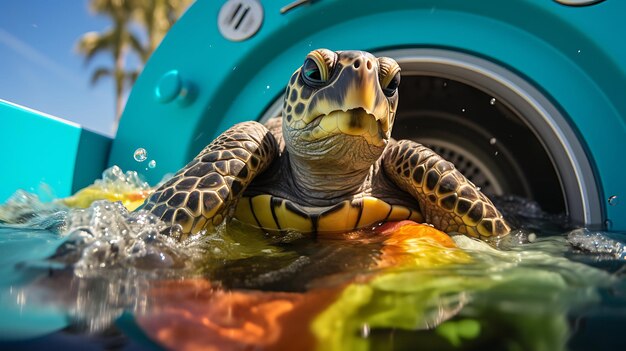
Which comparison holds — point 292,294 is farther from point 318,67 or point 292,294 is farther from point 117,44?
point 117,44

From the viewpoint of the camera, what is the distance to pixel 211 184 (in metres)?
1.48

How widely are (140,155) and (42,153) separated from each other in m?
0.52

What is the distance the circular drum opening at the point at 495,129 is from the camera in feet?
6.52

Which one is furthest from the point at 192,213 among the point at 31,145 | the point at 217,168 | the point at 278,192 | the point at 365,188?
the point at 31,145

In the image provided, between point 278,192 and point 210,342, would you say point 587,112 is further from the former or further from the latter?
point 210,342

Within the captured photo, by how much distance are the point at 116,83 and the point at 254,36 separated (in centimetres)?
1874

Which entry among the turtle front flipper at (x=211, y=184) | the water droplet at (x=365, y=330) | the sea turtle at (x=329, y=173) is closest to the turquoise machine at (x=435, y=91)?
the sea turtle at (x=329, y=173)

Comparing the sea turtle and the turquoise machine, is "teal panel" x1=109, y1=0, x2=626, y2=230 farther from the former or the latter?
the sea turtle

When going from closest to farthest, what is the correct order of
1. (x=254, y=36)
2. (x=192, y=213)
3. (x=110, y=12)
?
(x=192, y=213) → (x=254, y=36) → (x=110, y=12)

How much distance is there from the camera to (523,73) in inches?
81.7

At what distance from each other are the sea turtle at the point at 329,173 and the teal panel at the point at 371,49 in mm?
621

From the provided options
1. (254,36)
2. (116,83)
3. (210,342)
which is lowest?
(210,342)

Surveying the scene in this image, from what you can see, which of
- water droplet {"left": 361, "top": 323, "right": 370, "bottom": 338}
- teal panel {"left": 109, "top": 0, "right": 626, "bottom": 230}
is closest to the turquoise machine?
teal panel {"left": 109, "top": 0, "right": 626, "bottom": 230}

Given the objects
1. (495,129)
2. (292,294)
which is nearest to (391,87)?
(292,294)
